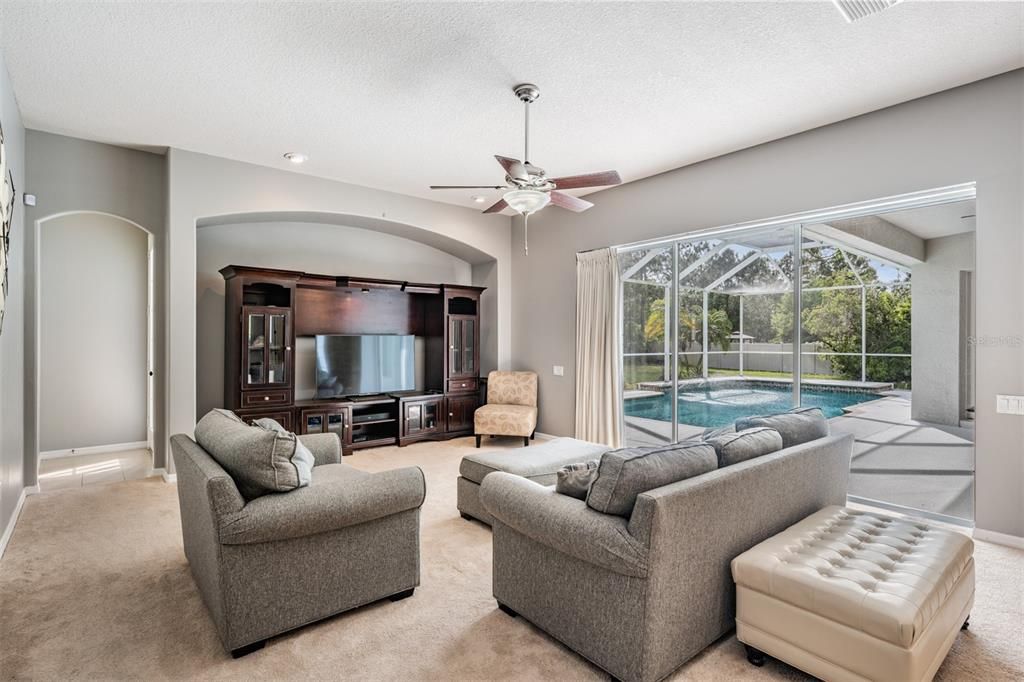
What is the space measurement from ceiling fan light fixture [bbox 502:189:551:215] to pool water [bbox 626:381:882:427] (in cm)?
264

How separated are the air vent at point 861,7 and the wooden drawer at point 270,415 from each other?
5237 mm

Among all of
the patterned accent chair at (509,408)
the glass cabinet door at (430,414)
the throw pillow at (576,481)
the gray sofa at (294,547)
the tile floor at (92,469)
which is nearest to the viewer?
the gray sofa at (294,547)

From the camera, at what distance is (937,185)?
340cm

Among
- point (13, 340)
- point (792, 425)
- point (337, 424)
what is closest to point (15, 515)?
point (13, 340)

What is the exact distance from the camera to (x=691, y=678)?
193cm

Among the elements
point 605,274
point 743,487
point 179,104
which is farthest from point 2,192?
point 605,274

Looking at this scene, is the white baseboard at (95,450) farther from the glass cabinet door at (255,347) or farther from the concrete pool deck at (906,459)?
the concrete pool deck at (906,459)

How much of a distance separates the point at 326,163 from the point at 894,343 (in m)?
4.99

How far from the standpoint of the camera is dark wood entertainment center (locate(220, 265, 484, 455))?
503cm

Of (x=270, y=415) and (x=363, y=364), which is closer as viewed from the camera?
(x=270, y=415)

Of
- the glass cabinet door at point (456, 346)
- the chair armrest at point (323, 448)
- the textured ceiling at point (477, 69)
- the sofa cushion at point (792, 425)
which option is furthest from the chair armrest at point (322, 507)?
the glass cabinet door at point (456, 346)

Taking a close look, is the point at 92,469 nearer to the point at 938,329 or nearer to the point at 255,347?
the point at 255,347

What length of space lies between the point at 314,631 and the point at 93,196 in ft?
14.0

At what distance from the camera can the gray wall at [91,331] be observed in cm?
534
